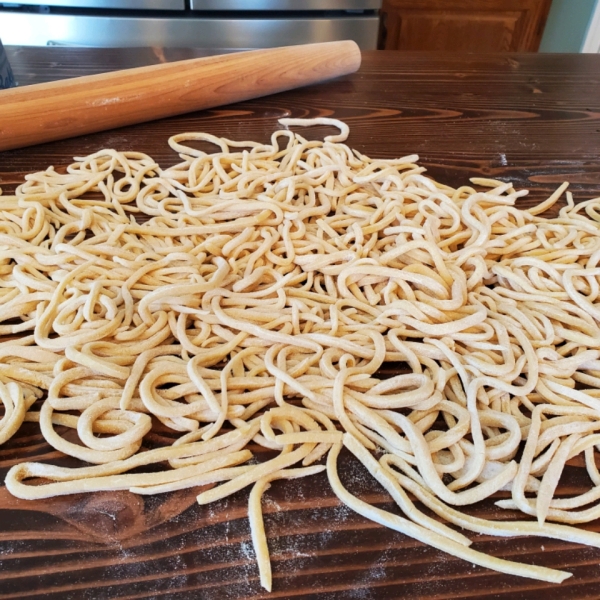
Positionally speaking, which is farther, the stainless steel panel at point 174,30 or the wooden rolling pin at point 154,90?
the stainless steel panel at point 174,30

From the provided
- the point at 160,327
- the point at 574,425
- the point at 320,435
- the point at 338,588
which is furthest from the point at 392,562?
the point at 160,327

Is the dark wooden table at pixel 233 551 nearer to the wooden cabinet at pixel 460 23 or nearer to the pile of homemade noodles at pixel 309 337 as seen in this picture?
the pile of homemade noodles at pixel 309 337

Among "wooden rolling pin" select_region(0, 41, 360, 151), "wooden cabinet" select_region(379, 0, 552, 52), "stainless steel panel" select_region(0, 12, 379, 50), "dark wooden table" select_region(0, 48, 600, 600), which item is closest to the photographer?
"dark wooden table" select_region(0, 48, 600, 600)

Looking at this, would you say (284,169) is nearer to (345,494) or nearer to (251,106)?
(251,106)

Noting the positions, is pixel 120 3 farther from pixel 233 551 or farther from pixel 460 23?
pixel 233 551

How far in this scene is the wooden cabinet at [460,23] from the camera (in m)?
3.03

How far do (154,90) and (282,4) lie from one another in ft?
4.38

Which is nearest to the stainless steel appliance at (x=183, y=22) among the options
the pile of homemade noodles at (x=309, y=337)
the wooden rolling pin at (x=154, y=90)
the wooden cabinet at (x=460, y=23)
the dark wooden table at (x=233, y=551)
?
the wooden cabinet at (x=460, y=23)

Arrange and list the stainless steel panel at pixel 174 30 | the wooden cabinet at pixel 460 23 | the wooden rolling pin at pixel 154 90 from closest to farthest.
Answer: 1. the wooden rolling pin at pixel 154 90
2. the stainless steel panel at pixel 174 30
3. the wooden cabinet at pixel 460 23

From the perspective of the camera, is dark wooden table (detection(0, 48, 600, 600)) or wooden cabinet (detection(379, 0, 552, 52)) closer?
dark wooden table (detection(0, 48, 600, 600))

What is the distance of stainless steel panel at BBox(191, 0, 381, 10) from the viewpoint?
8.09ft

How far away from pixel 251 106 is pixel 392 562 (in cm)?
134

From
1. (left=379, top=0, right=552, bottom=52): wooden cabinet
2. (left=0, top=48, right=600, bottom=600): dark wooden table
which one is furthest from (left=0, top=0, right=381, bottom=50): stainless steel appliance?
(left=0, top=48, right=600, bottom=600): dark wooden table

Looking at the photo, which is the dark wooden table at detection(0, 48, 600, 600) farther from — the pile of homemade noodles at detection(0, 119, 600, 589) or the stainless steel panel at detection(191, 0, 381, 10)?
the stainless steel panel at detection(191, 0, 381, 10)
